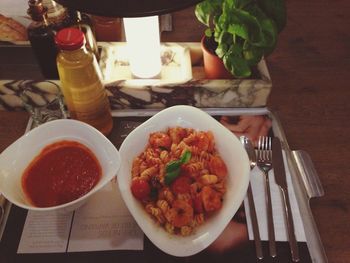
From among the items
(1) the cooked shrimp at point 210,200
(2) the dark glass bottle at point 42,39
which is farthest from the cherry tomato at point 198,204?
(2) the dark glass bottle at point 42,39

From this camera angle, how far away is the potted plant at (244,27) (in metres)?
0.81

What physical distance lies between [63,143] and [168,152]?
24 cm

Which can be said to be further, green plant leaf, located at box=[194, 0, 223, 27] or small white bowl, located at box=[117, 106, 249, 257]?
green plant leaf, located at box=[194, 0, 223, 27]

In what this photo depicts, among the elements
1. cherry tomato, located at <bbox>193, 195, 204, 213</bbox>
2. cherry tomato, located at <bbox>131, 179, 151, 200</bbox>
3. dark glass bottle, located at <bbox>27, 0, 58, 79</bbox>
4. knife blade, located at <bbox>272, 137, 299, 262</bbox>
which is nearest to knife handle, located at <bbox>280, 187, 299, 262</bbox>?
knife blade, located at <bbox>272, 137, 299, 262</bbox>

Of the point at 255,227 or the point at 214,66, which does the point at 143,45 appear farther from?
the point at 255,227

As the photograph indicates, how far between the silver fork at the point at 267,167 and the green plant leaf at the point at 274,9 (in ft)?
1.00

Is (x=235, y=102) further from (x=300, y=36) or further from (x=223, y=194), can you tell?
(x=300, y=36)

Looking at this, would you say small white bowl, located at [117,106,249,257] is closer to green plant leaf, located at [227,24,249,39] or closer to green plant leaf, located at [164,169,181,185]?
green plant leaf, located at [164,169,181,185]

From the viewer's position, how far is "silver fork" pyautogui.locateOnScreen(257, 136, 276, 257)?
74 centimetres

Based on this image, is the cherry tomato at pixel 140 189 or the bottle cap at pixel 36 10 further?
the bottle cap at pixel 36 10

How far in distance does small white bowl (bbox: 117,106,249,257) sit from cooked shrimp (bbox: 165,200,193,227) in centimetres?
3

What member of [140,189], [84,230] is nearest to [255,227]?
[140,189]

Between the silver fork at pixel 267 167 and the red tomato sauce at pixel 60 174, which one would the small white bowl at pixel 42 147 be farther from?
the silver fork at pixel 267 167

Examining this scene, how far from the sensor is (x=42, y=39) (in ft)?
3.07
